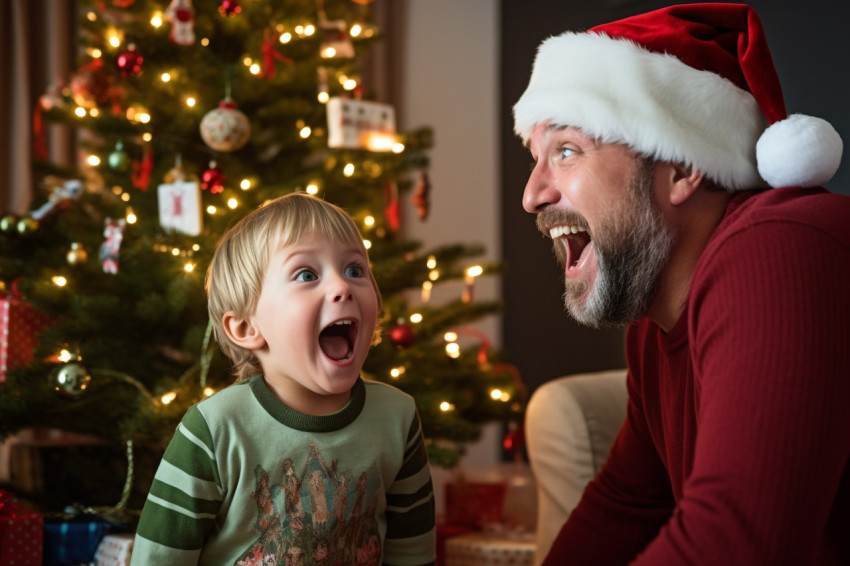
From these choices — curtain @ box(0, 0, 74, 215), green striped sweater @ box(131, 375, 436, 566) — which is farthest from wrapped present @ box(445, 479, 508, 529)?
curtain @ box(0, 0, 74, 215)

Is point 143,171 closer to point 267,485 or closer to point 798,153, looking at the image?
point 267,485

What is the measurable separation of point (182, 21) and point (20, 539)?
4.09ft

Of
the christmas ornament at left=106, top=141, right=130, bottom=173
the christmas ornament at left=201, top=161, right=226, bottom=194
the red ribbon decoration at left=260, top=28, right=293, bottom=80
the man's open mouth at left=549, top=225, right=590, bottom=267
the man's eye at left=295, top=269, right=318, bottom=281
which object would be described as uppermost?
the red ribbon decoration at left=260, top=28, right=293, bottom=80

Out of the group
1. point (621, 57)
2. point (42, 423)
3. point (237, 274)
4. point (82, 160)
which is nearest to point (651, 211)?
point (621, 57)

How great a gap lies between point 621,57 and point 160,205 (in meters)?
1.19

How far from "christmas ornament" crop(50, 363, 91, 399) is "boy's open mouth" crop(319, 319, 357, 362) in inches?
25.2

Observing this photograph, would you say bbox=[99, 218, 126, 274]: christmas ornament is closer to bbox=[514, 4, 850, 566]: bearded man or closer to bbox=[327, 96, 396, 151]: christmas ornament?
bbox=[327, 96, 396, 151]: christmas ornament

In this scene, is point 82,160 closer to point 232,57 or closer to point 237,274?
point 232,57

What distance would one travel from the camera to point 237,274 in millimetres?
1273

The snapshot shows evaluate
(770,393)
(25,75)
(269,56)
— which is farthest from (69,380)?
(25,75)

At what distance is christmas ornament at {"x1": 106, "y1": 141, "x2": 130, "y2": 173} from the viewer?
207 centimetres

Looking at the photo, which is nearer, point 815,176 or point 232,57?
point 815,176

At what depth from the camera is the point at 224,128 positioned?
1.97 m

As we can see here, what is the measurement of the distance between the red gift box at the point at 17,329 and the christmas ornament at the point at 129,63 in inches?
23.3
